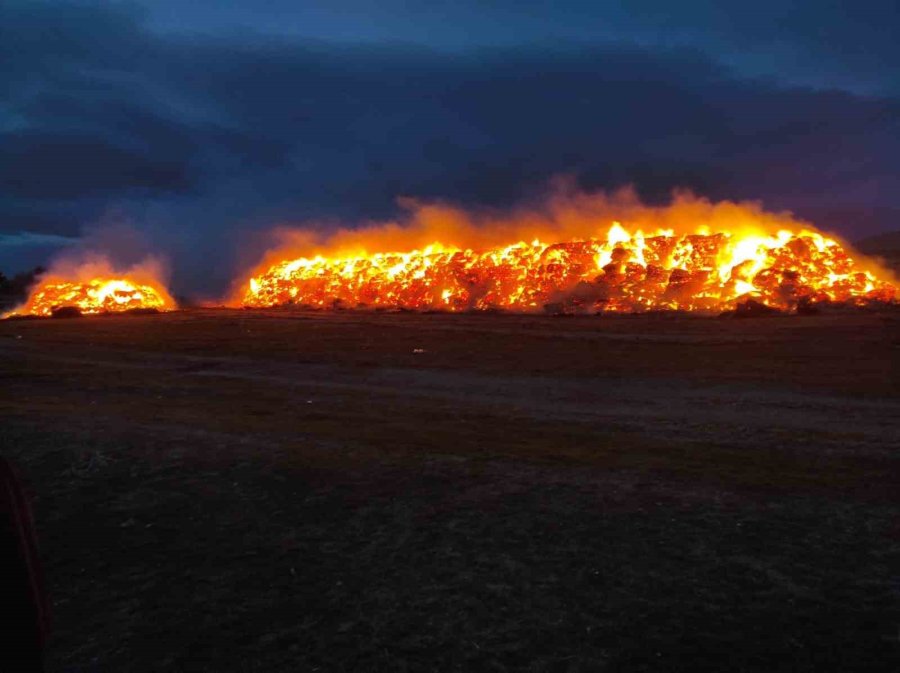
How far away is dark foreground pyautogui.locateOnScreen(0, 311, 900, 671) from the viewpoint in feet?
16.8

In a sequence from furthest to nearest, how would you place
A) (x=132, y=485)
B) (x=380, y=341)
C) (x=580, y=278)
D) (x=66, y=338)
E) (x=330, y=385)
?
(x=580, y=278) → (x=66, y=338) → (x=380, y=341) → (x=330, y=385) → (x=132, y=485)

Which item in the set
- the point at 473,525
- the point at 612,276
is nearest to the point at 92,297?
the point at 612,276

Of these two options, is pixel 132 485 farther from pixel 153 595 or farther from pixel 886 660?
pixel 886 660

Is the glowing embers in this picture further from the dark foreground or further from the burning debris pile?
the dark foreground

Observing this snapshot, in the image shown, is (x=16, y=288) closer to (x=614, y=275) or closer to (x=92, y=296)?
(x=92, y=296)

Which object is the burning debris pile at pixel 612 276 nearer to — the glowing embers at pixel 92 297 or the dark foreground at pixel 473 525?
the glowing embers at pixel 92 297

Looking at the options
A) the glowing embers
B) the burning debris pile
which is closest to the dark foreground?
the burning debris pile

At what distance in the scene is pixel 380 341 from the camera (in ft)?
108

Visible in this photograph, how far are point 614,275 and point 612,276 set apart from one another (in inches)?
7.7

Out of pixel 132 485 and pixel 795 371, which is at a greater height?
pixel 795 371

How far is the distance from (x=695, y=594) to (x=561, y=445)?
19.5 feet

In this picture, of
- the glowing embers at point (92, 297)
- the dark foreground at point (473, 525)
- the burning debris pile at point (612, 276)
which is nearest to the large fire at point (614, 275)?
the burning debris pile at point (612, 276)

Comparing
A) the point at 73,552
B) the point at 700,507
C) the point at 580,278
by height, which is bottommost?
the point at 73,552

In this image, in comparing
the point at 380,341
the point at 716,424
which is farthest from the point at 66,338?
the point at 716,424
